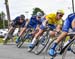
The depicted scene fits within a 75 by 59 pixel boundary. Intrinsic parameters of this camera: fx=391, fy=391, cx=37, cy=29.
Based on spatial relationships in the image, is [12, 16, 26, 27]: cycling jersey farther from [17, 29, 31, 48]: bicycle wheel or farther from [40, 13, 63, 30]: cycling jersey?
[40, 13, 63, 30]: cycling jersey

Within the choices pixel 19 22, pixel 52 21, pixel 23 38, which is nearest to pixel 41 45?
pixel 52 21

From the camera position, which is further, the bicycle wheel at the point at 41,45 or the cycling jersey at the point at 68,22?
the bicycle wheel at the point at 41,45

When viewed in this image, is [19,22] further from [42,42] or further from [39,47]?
[42,42]

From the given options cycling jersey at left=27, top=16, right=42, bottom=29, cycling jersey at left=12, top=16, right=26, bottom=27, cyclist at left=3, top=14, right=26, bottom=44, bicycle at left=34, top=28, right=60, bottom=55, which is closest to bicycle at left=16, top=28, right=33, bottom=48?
cycling jersey at left=27, top=16, right=42, bottom=29

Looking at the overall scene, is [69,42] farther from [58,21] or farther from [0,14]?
[0,14]

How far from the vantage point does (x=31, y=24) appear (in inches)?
654

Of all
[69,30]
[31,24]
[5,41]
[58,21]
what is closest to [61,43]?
[69,30]

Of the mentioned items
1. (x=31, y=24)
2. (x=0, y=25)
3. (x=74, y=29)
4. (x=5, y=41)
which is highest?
(x=74, y=29)

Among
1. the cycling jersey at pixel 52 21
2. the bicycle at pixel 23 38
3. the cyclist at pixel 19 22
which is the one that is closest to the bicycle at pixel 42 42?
the cycling jersey at pixel 52 21

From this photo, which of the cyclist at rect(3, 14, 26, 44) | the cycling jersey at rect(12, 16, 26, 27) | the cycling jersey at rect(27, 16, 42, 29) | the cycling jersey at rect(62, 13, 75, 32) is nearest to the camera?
the cycling jersey at rect(62, 13, 75, 32)

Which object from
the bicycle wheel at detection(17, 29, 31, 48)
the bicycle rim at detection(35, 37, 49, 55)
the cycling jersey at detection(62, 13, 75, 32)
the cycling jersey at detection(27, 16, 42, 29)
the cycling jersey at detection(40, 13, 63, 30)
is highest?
the cycling jersey at detection(62, 13, 75, 32)

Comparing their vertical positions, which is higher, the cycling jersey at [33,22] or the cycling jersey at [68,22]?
the cycling jersey at [68,22]

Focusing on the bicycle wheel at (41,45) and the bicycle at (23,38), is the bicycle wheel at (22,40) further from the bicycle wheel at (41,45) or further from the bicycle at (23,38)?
the bicycle wheel at (41,45)

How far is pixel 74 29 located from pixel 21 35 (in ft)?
28.1
